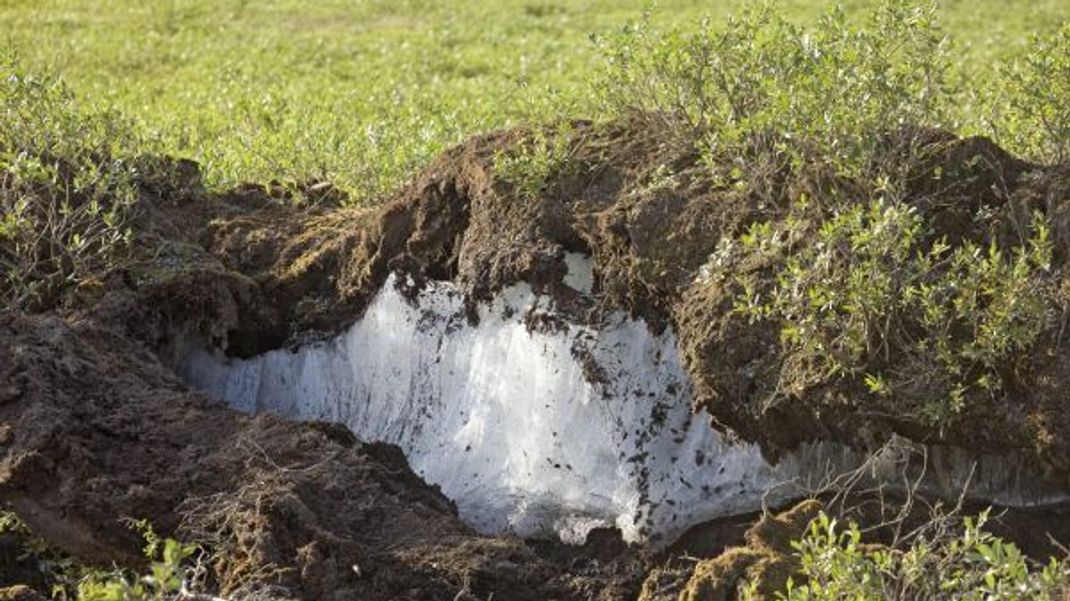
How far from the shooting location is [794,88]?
6.20 metres

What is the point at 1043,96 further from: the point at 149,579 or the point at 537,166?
the point at 149,579

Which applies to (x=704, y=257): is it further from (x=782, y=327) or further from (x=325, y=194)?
(x=325, y=194)

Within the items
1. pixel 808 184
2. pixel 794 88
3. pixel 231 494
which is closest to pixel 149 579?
pixel 231 494

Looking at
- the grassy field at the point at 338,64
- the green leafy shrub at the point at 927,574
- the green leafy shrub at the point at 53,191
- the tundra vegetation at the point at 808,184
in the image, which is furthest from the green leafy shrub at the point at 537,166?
the green leafy shrub at the point at 927,574

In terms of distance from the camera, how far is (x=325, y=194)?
8.05 m

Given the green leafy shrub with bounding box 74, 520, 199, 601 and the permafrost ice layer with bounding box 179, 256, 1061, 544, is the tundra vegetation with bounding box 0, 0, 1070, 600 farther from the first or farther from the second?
the permafrost ice layer with bounding box 179, 256, 1061, 544

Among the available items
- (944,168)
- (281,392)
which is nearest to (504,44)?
(281,392)

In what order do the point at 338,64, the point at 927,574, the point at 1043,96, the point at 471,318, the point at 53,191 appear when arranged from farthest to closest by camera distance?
1. the point at 338,64
2. the point at 53,191
3. the point at 471,318
4. the point at 1043,96
5. the point at 927,574

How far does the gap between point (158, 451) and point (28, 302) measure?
135 centimetres

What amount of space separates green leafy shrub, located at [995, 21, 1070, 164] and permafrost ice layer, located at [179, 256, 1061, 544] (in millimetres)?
1534

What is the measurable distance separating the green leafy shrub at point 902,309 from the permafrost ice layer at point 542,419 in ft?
0.98

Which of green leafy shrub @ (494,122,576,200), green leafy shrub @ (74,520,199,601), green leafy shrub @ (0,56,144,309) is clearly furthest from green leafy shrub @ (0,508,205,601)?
green leafy shrub @ (494,122,576,200)

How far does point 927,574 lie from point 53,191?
4161mm

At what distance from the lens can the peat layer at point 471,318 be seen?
17.2ft
